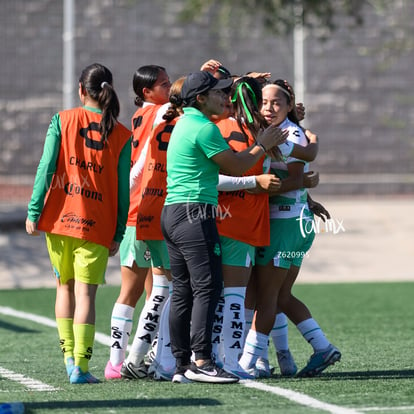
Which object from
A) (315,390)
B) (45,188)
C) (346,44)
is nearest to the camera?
(315,390)

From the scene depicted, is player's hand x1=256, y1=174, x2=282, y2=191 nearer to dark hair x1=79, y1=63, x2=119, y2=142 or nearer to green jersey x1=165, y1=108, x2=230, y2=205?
green jersey x1=165, y1=108, x2=230, y2=205

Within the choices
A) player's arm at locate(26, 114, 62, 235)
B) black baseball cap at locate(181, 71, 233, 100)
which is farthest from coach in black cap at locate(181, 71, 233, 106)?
player's arm at locate(26, 114, 62, 235)

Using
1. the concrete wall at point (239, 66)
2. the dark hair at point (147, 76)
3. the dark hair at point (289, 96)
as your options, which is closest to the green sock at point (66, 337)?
the dark hair at point (147, 76)

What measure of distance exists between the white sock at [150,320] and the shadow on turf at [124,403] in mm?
1084

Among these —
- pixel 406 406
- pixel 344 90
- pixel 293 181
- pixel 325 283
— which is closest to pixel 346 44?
pixel 344 90

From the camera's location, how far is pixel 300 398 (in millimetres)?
6188

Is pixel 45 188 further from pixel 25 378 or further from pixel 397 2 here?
pixel 397 2

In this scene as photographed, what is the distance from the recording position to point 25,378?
23.7ft

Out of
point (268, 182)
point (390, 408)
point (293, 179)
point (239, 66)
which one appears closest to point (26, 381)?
point (268, 182)

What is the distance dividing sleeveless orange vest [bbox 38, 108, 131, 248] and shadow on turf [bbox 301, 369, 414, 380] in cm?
172

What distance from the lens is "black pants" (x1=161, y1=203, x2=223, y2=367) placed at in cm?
669

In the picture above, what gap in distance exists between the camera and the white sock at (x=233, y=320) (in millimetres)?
7020

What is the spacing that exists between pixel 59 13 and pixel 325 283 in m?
9.13

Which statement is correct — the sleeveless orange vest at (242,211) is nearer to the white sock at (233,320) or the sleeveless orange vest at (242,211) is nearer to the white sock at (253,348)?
the white sock at (233,320)
